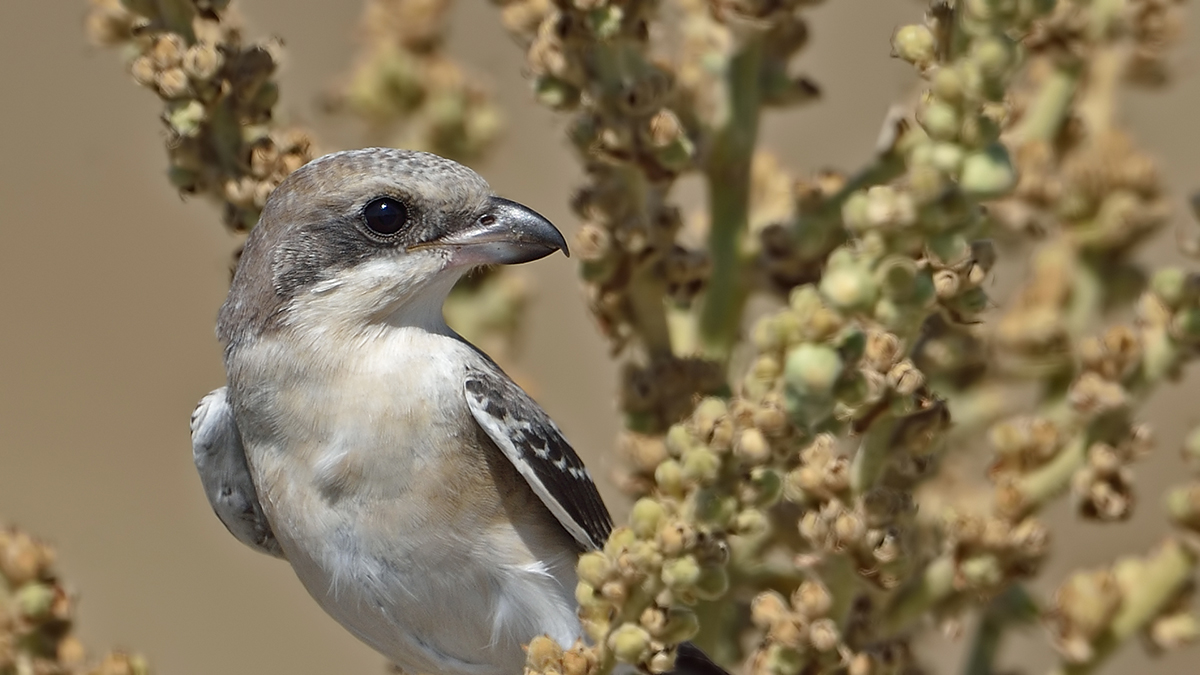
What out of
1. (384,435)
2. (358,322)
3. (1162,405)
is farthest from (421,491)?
(1162,405)

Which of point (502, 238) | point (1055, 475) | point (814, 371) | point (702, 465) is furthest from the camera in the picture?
point (502, 238)

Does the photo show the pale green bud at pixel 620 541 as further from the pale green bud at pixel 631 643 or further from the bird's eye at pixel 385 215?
the bird's eye at pixel 385 215

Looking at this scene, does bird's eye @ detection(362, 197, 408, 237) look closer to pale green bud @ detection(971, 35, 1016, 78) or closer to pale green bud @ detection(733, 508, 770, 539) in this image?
pale green bud @ detection(733, 508, 770, 539)

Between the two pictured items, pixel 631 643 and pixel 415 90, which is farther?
pixel 415 90

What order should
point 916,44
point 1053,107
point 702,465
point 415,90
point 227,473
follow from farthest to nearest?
point 227,473 < point 415,90 < point 1053,107 < point 916,44 < point 702,465

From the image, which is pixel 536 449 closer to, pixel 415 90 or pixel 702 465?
pixel 415 90

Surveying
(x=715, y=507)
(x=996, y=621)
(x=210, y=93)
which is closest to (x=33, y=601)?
(x=210, y=93)

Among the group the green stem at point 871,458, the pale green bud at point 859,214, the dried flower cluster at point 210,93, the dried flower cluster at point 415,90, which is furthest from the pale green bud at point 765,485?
the dried flower cluster at point 415,90
